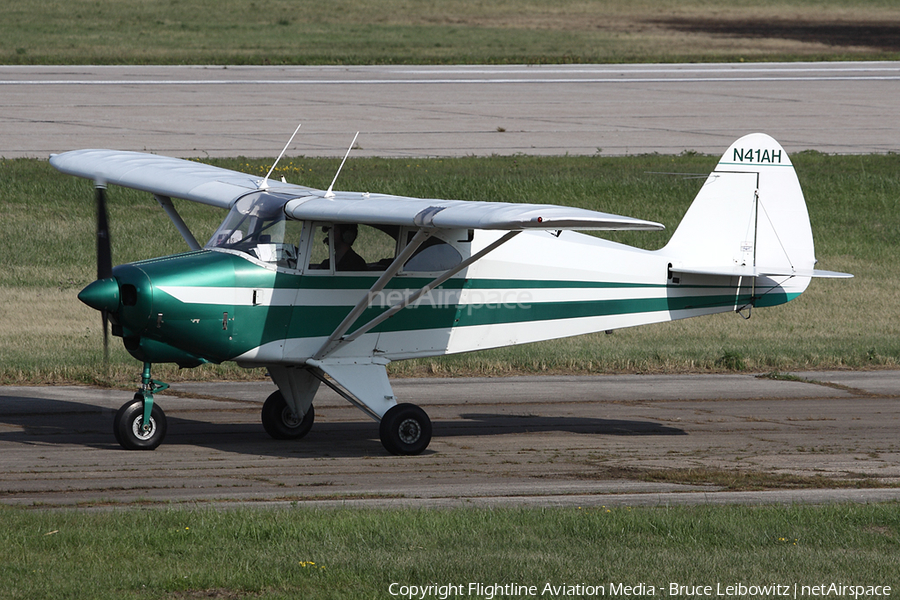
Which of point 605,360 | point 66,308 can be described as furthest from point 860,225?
point 66,308

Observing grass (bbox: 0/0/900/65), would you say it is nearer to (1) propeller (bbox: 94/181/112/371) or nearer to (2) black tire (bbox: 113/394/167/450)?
(1) propeller (bbox: 94/181/112/371)

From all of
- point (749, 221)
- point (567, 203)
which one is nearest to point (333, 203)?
point (749, 221)

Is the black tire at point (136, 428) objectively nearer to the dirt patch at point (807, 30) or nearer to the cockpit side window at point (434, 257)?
the cockpit side window at point (434, 257)

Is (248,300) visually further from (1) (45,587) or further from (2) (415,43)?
(2) (415,43)

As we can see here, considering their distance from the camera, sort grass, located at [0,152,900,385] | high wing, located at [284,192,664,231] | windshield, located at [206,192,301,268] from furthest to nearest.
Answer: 1. grass, located at [0,152,900,385]
2. windshield, located at [206,192,301,268]
3. high wing, located at [284,192,664,231]

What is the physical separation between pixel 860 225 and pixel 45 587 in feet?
73.0

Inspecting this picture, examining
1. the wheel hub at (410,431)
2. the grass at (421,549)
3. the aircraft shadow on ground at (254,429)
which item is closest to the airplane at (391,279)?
the wheel hub at (410,431)

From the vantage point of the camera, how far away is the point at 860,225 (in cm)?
2562

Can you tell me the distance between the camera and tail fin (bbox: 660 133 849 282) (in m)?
13.0

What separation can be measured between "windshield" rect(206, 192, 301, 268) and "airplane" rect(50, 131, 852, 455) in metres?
0.01

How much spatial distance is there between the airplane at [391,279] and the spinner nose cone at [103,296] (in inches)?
0.7

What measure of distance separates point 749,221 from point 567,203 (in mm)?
11422

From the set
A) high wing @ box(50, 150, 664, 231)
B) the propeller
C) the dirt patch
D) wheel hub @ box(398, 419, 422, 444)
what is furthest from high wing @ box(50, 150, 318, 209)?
the dirt patch

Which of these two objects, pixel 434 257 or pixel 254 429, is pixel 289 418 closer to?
pixel 254 429
